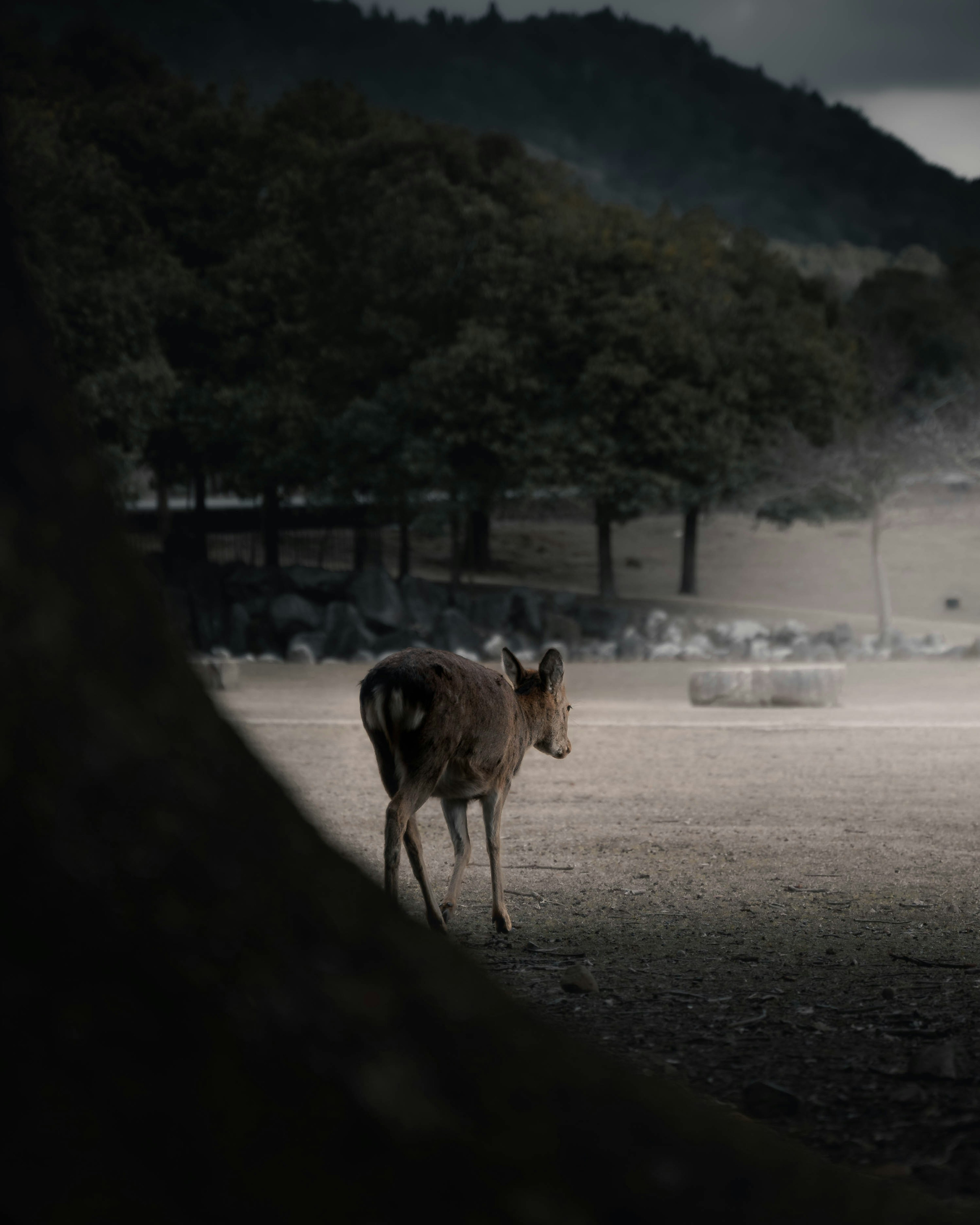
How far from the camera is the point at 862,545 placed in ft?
161

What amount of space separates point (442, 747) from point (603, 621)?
26322mm

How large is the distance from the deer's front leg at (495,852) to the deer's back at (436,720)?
0.10m

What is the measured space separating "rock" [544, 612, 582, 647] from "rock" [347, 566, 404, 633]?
3628mm

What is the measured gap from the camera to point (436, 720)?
5.99m

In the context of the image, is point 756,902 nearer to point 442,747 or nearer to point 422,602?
point 442,747

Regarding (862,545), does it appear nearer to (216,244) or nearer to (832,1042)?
(216,244)

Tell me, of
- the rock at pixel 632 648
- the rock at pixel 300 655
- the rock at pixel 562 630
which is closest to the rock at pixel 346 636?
the rock at pixel 300 655

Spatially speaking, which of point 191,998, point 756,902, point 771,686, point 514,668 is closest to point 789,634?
point 771,686

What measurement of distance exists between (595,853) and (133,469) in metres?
24.9

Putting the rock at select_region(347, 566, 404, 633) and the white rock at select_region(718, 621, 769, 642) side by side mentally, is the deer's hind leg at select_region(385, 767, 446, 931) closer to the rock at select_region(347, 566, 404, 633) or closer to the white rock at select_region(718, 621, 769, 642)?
the white rock at select_region(718, 621, 769, 642)

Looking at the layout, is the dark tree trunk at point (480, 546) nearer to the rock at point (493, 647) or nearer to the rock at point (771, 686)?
the rock at point (493, 647)

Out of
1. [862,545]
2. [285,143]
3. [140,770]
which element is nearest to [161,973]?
[140,770]

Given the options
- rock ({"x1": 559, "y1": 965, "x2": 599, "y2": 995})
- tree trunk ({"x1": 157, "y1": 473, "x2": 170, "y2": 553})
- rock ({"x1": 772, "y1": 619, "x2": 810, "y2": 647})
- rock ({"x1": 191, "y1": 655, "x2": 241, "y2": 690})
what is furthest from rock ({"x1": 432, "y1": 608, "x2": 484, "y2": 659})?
rock ({"x1": 559, "y1": 965, "x2": 599, "y2": 995})

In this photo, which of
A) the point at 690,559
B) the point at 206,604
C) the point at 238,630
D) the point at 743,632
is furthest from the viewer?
the point at 690,559
